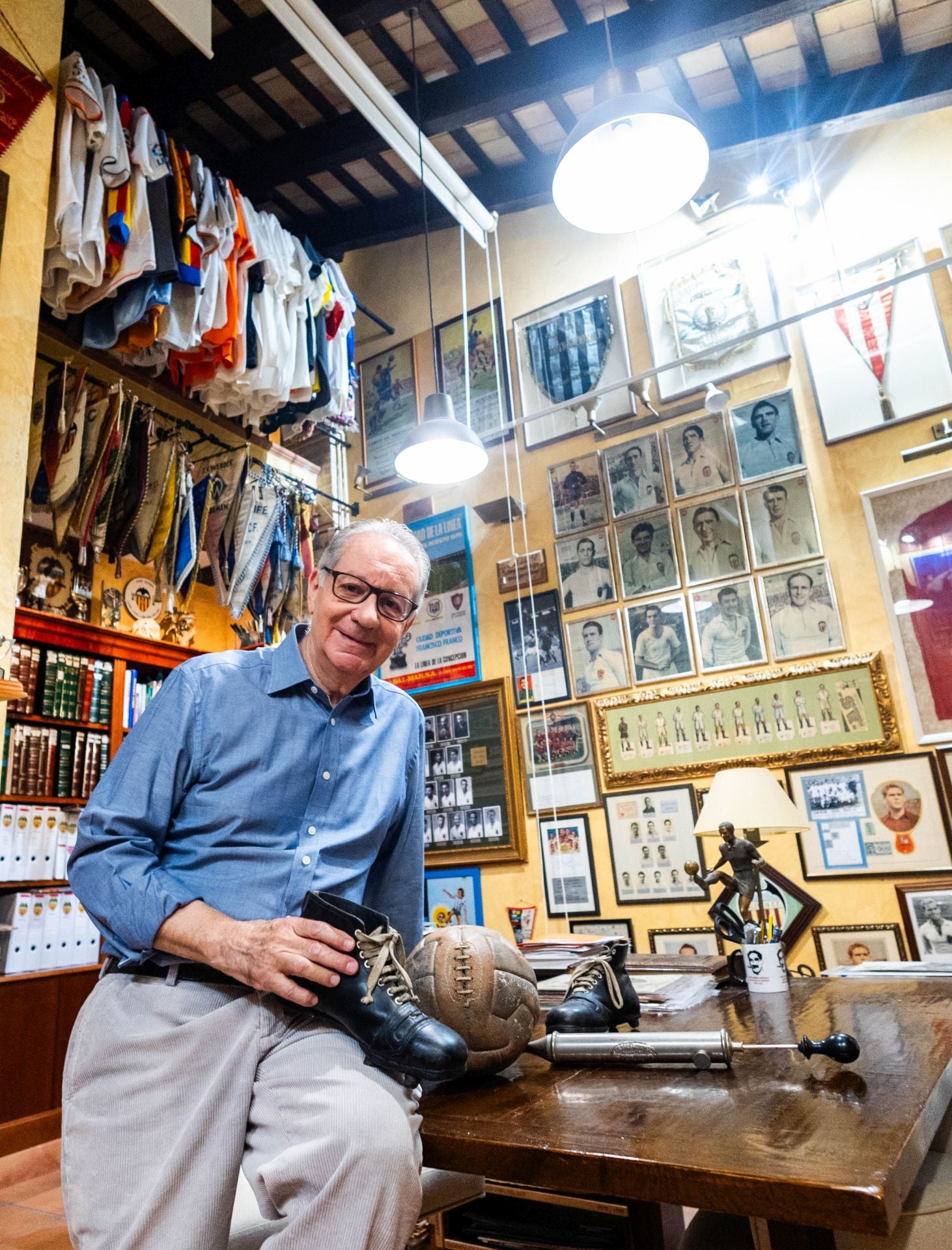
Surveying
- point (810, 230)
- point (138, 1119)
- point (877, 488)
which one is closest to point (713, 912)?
point (138, 1119)

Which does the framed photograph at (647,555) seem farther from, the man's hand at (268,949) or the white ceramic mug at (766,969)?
the man's hand at (268,949)

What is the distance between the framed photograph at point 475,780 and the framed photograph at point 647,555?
1.05 meters

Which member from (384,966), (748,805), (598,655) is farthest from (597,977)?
(598,655)

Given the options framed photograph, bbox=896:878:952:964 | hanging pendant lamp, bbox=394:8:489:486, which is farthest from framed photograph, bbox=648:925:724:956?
hanging pendant lamp, bbox=394:8:489:486

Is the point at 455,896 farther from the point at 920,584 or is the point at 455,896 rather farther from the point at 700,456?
the point at 920,584

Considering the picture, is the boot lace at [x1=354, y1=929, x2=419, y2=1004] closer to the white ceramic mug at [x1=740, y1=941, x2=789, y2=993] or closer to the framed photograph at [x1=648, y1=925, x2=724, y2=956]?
the white ceramic mug at [x1=740, y1=941, x2=789, y2=993]

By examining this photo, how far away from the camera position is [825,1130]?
42.3 inches

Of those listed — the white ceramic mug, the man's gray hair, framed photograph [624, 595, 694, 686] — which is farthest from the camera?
framed photograph [624, 595, 694, 686]

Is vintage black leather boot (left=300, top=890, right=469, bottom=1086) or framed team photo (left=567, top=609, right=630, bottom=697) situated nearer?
vintage black leather boot (left=300, top=890, right=469, bottom=1086)

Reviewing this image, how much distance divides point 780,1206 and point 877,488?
4002 millimetres

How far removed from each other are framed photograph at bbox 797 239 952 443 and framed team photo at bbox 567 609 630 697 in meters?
1.58

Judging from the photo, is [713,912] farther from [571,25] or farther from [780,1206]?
[571,25]

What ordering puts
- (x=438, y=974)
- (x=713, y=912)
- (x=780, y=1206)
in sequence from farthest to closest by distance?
(x=713, y=912) < (x=438, y=974) < (x=780, y=1206)

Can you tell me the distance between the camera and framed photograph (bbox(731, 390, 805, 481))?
4555 mm
